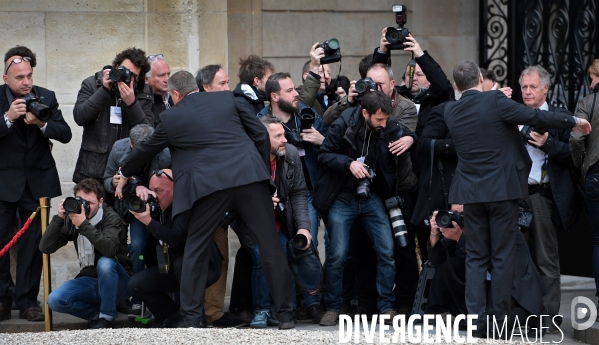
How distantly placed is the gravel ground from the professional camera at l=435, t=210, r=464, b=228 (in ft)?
3.58

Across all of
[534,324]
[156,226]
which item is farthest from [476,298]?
[156,226]

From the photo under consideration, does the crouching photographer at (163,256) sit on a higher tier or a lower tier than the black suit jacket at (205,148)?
lower

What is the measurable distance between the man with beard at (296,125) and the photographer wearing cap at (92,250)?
4.37 ft

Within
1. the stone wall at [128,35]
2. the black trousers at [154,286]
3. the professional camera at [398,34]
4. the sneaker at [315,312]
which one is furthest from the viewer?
the stone wall at [128,35]

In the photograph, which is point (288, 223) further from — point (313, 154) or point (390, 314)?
point (390, 314)

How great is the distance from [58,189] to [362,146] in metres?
2.27

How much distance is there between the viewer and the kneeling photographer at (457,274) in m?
7.50

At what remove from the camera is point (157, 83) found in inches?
343

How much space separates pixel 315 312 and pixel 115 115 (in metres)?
2.00

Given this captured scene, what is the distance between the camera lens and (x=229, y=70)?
10.5 meters

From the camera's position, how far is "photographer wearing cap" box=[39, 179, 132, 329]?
309 inches

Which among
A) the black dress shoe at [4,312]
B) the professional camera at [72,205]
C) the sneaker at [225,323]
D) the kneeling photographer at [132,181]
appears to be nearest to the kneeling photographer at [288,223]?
the sneaker at [225,323]

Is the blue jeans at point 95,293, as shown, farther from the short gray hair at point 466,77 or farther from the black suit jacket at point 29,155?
the short gray hair at point 466,77

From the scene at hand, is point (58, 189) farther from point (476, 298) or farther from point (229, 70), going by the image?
point (476, 298)
